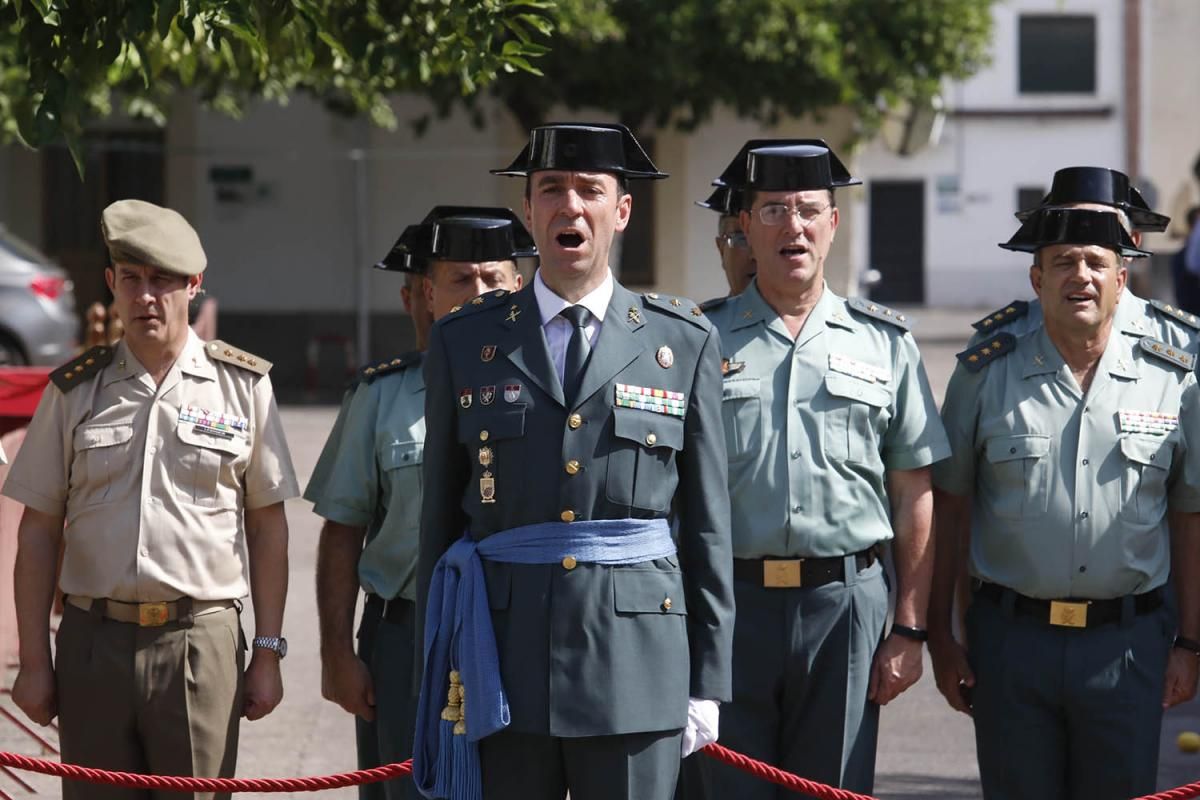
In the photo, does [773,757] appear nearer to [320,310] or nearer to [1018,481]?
[1018,481]

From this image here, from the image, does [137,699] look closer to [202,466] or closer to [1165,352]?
[202,466]

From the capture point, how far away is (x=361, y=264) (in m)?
19.6

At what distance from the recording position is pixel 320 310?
21047 millimetres

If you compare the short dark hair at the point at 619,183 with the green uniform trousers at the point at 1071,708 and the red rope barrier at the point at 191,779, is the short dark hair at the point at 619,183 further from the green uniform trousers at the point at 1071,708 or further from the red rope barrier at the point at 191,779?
the green uniform trousers at the point at 1071,708

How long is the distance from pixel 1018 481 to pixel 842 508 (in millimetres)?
516

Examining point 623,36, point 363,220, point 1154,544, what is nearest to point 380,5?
point 1154,544

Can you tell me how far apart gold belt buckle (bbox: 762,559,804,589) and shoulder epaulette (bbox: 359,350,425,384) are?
1117mm

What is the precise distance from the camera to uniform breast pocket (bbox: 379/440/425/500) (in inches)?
189

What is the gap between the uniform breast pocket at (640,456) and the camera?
3.79 metres

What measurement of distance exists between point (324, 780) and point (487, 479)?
1.38 metres

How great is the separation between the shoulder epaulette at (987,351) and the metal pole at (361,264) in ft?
47.1

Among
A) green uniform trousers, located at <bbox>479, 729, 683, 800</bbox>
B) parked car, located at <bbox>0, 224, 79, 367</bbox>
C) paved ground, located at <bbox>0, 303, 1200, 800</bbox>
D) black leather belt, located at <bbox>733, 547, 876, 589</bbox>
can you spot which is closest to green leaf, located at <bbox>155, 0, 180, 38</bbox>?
black leather belt, located at <bbox>733, 547, 876, 589</bbox>

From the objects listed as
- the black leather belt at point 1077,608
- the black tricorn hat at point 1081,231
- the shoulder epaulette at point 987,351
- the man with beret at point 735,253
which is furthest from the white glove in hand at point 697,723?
the man with beret at point 735,253

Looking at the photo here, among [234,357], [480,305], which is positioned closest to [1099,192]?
[480,305]
